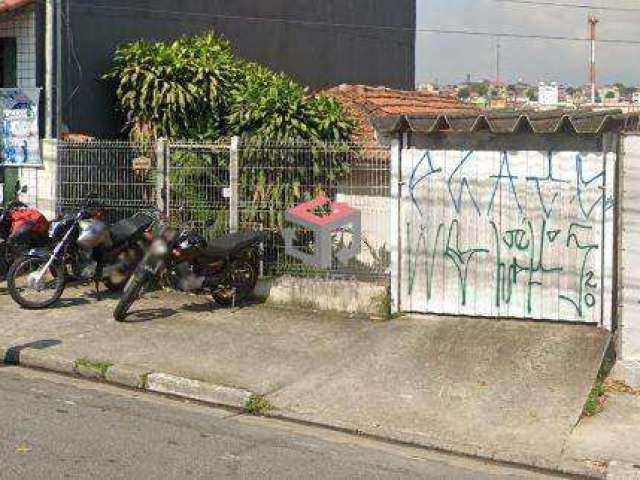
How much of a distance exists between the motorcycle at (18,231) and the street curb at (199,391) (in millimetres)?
2345

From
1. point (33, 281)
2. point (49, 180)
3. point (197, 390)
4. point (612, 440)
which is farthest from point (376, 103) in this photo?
point (612, 440)

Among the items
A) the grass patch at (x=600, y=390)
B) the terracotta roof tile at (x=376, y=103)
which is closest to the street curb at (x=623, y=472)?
the grass patch at (x=600, y=390)

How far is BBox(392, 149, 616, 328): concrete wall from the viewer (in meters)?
9.25

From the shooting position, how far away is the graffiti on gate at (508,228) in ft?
30.5

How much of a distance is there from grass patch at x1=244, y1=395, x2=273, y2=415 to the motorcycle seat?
2882 millimetres

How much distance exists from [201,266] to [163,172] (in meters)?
1.75

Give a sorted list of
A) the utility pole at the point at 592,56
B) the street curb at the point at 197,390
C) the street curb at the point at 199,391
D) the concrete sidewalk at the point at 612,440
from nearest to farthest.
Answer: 1. the concrete sidewalk at the point at 612,440
2. the street curb at the point at 199,391
3. the street curb at the point at 197,390
4. the utility pole at the point at 592,56

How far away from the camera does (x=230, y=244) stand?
10.4 metres

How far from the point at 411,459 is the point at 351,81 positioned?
596 inches

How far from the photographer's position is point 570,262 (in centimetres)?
935

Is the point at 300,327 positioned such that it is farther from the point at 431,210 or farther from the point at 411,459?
the point at 411,459

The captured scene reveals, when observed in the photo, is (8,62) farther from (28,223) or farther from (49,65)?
(28,223)

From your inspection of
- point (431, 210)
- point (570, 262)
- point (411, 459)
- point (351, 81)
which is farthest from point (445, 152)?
point (351, 81)

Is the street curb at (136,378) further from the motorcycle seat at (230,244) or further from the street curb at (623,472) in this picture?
the street curb at (623,472)
